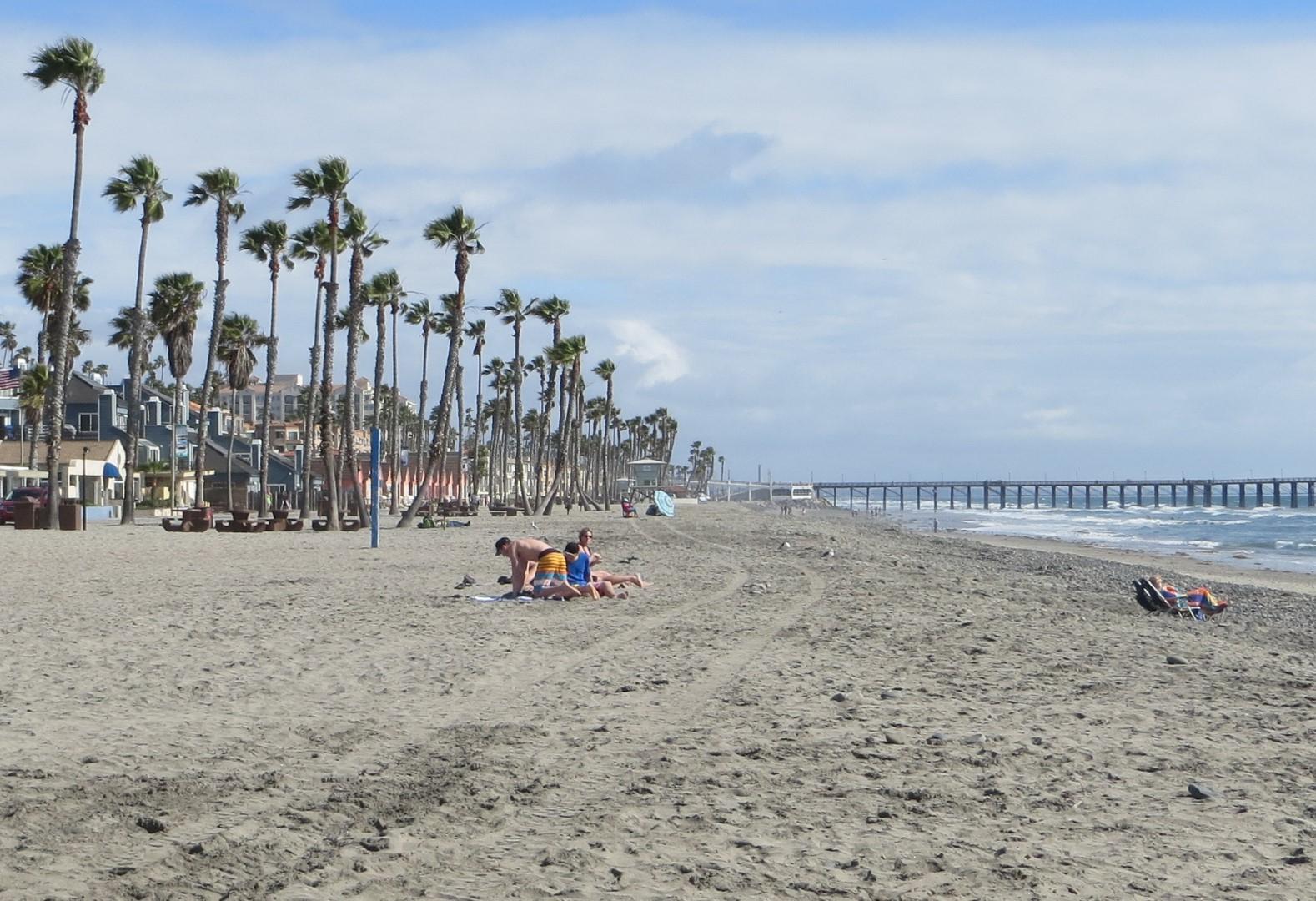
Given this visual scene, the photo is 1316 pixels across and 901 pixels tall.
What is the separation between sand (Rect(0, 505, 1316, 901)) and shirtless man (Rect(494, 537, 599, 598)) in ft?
1.39

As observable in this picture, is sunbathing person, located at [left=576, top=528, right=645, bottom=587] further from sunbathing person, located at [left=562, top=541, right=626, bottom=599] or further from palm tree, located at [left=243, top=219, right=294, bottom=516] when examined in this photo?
palm tree, located at [left=243, top=219, right=294, bottom=516]

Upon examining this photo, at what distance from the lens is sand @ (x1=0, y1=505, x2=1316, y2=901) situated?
16.5ft

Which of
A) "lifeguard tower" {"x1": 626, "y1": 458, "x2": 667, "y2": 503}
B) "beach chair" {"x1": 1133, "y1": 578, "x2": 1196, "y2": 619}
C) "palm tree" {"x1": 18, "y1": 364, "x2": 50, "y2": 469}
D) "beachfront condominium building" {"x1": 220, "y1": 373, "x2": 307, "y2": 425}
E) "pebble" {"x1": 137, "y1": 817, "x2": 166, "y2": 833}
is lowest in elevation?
"pebble" {"x1": 137, "y1": 817, "x2": 166, "y2": 833}

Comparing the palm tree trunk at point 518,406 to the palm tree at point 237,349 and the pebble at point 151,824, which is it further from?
the pebble at point 151,824

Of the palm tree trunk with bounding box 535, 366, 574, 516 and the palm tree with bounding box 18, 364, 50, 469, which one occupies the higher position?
the palm tree with bounding box 18, 364, 50, 469

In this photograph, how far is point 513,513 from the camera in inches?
2485

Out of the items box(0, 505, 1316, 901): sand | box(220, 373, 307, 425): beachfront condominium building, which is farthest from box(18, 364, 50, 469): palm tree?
box(220, 373, 307, 425): beachfront condominium building

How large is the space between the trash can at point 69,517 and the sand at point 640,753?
76.4ft

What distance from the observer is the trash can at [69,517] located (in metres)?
37.0

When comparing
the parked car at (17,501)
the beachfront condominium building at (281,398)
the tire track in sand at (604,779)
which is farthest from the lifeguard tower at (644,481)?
the tire track in sand at (604,779)

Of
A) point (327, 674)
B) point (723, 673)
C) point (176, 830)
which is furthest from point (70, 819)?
point (723, 673)

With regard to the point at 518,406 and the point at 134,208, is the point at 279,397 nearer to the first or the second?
the point at 518,406

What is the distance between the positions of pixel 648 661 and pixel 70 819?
5.78 m

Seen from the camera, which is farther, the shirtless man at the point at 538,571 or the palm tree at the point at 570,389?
the palm tree at the point at 570,389
